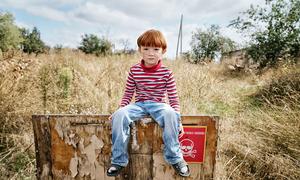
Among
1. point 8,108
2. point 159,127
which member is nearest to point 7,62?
point 8,108

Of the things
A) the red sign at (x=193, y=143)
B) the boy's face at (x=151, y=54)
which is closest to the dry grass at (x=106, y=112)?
the red sign at (x=193, y=143)

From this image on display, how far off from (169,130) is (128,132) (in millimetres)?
289

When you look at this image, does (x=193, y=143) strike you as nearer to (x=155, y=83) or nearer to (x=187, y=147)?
(x=187, y=147)

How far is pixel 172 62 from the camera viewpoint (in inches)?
318

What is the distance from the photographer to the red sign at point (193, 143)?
2199mm

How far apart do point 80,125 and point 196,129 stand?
0.84 m

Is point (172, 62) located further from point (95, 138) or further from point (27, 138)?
point (95, 138)

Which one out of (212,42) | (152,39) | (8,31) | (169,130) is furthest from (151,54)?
(8,31)

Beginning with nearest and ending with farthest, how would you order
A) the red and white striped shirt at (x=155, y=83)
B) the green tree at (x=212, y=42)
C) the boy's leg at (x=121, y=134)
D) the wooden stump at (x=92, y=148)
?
the boy's leg at (x=121, y=134) → the wooden stump at (x=92, y=148) → the red and white striped shirt at (x=155, y=83) → the green tree at (x=212, y=42)

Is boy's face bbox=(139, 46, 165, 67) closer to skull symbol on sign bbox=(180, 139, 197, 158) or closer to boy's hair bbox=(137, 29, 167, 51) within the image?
boy's hair bbox=(137, 29, 167, 51)

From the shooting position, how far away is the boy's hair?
7.18ft

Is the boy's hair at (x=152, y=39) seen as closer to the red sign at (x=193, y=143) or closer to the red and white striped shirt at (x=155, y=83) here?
the red and white striped shirt at (x=155, y=83)

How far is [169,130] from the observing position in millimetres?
2062

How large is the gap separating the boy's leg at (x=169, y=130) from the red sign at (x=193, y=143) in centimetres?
12
